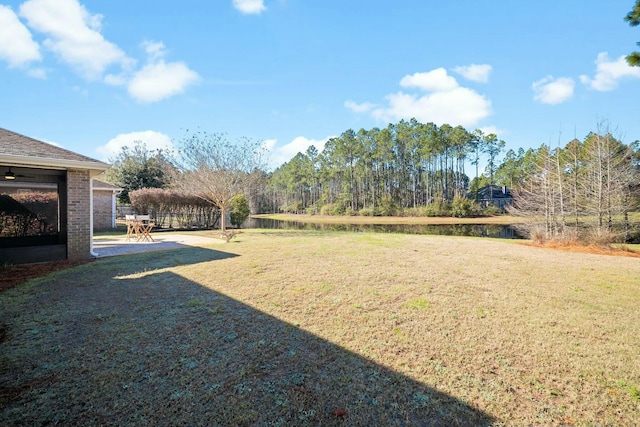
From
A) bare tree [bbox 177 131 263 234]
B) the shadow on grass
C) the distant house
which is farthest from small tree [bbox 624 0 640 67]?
the distant house

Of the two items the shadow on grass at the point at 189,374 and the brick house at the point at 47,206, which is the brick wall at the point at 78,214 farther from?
the shadow on grass at the point at 189,374

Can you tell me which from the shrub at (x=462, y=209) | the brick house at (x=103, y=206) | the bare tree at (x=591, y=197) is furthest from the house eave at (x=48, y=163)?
the shrub at (x=462, y=209)

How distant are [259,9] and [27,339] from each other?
32.0 feet

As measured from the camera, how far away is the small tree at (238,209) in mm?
15141

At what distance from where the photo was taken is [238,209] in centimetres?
1543

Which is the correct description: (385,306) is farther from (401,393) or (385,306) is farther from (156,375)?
(156,375)

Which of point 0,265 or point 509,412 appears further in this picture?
point 0,265

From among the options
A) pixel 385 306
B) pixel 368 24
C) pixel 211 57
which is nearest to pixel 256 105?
pixel 211 57

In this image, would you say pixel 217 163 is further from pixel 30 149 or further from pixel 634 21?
pixel 634 21

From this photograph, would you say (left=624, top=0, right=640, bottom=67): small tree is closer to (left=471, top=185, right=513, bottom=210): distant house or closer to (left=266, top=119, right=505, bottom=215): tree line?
(left=266, top=119, right=505, bottom=215): tree line

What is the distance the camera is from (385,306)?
3.61 metres

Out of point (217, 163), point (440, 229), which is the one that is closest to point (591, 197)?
point (440, 229)

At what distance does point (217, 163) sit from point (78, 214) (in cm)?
780

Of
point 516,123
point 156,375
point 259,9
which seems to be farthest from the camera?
point 516,123
